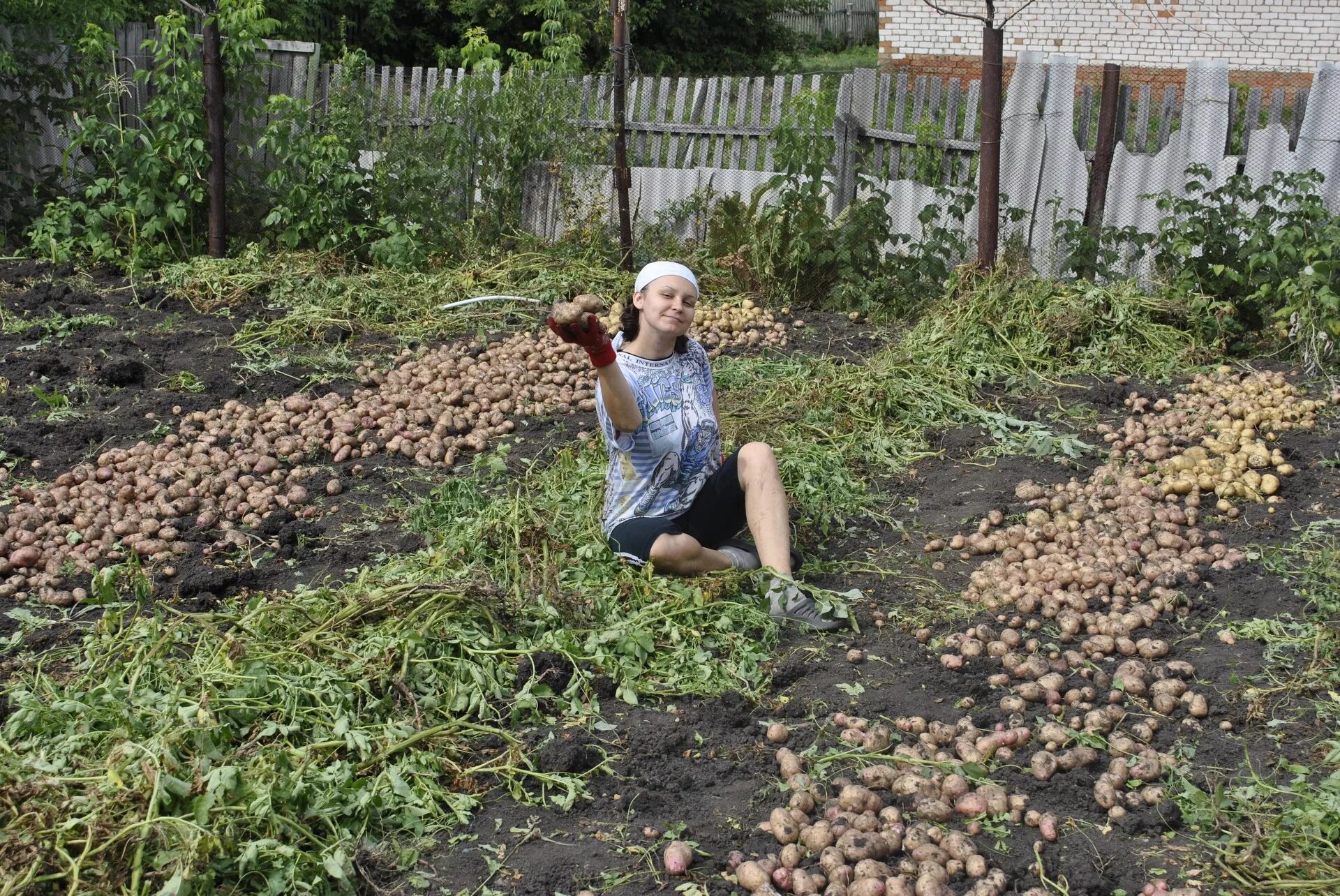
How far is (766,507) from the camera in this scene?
4035 mm

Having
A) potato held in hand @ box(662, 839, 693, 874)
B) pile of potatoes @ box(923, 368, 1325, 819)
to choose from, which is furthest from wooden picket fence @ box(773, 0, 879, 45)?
potato held in hand @ box(662, 839, 693, 874)

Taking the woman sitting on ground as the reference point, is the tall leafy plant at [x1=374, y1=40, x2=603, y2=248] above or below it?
above

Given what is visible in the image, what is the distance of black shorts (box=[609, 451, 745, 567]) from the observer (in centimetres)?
408

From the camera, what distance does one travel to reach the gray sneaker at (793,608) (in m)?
3.85

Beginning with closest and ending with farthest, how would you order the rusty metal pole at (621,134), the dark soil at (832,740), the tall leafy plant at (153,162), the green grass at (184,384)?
the dark soil at (832,740), the green grass at (184,384), the rusty metal pole at (621,134), the tall leafy plant at (153,162)

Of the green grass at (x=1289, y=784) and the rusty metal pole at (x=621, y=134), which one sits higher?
the rusty metal pole at (x=621, y=134)

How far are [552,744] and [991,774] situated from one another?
Result: 1.12 m

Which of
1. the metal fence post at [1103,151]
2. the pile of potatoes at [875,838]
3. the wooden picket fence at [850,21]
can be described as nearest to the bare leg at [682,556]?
the pile of potatoes at [875,838]

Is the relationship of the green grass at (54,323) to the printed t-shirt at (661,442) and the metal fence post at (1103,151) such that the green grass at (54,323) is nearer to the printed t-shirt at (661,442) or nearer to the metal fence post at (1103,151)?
the printed t-shirt at (661,442)

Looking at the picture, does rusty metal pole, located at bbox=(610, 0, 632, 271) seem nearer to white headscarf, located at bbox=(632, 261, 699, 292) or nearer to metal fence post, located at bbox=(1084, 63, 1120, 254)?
metal fence post, located at bbox=(1084, 63, 1120, 254)

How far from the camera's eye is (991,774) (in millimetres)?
3092

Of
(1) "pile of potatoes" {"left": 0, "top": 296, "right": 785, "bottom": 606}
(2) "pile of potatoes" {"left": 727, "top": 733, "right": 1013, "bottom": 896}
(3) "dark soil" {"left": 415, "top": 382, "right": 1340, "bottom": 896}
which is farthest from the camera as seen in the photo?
(1) "pile of potatoes" {"left": 0, "top": 296, "right": 785, "bottom": 606}

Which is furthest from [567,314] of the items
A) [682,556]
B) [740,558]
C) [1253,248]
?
[1253,248]

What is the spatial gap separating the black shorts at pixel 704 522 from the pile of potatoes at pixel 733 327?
8.38ft
